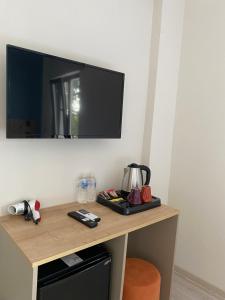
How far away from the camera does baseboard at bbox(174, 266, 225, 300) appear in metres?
2.03

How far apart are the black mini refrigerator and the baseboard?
1073mm

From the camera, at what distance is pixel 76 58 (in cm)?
167

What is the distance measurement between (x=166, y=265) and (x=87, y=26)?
180 centimetres

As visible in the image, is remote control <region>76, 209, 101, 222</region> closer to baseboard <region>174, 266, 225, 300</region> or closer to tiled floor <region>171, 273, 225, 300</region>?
tiled floor <region>171, 273, 225, 300</region>

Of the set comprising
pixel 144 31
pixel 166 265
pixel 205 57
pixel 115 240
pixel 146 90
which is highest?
pixel 144 31

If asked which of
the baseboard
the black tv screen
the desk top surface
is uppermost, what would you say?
the black tv screen

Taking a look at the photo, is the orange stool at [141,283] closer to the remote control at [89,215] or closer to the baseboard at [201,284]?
the remote control at [89,215]

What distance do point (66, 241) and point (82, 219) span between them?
25 cm

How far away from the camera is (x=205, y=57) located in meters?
2.08

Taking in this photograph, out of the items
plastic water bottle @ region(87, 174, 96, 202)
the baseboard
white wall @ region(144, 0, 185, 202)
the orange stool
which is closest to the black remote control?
plastic water bottle @ region(87, 174, 96, 202)

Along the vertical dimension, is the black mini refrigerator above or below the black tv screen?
below

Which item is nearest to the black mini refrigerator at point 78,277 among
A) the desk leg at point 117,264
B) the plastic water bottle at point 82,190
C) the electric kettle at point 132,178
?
the desk leg at point 117,264

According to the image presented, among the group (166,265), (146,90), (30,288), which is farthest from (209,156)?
(30,288)

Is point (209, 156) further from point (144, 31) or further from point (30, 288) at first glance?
point (30, 288)
